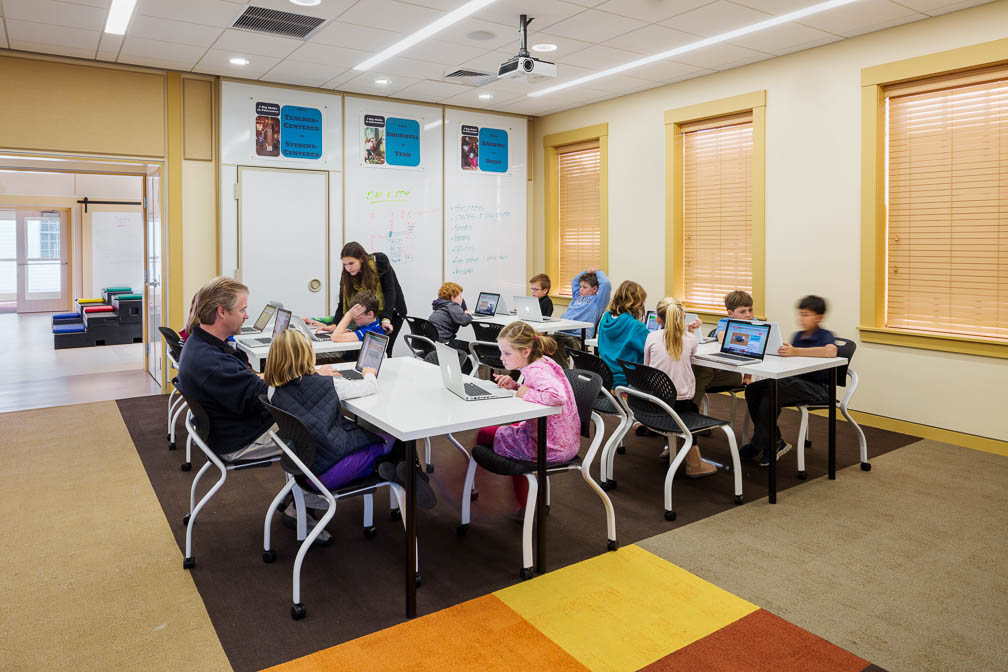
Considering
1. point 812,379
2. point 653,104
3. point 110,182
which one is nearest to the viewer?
point 812,379

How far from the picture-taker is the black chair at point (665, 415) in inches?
142

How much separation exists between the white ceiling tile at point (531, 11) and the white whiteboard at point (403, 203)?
9.11 ft

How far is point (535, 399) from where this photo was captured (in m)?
2.97

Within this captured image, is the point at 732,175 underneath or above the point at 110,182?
underneath

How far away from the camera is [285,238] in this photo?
6.93 metres

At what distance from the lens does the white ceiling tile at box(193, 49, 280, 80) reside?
19.1ft

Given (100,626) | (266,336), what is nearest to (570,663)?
(100,626)

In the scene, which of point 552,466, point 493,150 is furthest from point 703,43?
point 552,466

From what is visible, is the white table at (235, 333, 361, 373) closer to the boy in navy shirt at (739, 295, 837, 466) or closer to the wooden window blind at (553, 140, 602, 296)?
the boy in navy shirt at (739, 295, 837, 466)

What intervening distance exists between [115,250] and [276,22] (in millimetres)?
10087

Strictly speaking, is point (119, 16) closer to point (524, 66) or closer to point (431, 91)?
point (524, 66)

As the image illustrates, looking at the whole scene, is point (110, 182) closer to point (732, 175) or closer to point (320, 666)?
point (732, 175)

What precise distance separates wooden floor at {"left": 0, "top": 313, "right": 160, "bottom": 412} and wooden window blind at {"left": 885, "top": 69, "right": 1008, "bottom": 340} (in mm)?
6764

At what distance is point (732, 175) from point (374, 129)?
3714 mm
